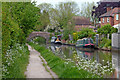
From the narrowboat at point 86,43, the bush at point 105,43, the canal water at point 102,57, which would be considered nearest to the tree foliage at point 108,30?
the bush at point 105,43

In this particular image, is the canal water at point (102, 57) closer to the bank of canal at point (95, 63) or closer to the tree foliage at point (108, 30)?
the bank of canal at point (95, 63)

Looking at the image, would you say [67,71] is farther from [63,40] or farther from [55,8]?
[55,8]

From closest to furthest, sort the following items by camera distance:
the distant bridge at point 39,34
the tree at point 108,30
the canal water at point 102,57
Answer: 1. the canal water at point 102,57
2. the tree at point 108,30
3. the distant bridge at point 39,34

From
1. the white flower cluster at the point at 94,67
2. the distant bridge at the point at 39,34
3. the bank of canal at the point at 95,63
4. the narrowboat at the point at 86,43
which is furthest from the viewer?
the distant bridge at the point at 39,34

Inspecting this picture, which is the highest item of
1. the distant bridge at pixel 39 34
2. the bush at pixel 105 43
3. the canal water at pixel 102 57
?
the distant bridge at pixel 39 34

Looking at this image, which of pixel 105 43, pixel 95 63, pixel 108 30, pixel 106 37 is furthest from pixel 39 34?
pixel 95 63

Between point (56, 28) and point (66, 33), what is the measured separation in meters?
14.7

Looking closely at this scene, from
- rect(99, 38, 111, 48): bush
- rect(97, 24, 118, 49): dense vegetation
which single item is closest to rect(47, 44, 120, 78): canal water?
rect(99, 38, 111, 48): bush

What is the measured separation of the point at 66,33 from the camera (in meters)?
52.6

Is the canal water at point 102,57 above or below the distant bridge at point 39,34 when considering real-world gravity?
below

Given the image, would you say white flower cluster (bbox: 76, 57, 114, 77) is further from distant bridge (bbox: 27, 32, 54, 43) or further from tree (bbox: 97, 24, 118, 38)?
distant bridge (bbox: 27, 32, 54, 43)

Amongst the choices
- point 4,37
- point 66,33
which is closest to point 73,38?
point 66,33

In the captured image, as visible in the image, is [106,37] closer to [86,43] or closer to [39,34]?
[86,43]

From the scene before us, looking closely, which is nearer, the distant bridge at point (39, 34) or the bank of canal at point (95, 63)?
the bank of canal at point (95, 63)
